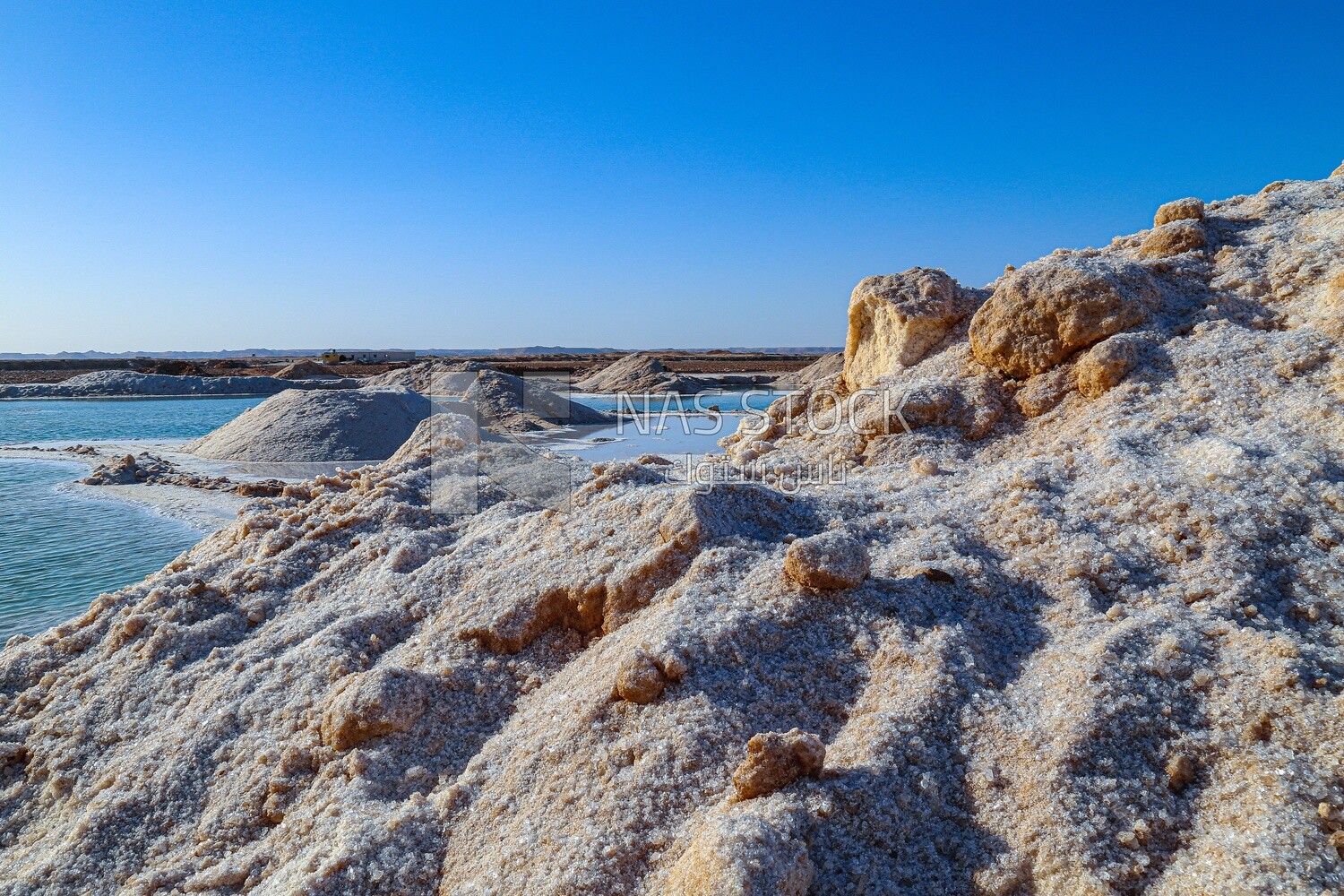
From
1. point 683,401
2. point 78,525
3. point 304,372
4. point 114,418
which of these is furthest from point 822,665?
point 304,372

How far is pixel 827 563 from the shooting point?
2.56 metres

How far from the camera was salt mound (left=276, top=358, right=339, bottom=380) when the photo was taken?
3304cm

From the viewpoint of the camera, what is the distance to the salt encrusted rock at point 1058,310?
382cm

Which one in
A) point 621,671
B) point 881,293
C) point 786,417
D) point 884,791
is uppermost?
point 881,293

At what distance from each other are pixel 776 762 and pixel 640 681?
492 mm

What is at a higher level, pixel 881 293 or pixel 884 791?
pixel 881 293

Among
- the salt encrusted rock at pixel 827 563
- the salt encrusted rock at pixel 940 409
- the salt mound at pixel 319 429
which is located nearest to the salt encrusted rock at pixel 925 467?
the salt encrusted rock at pixel 940 409

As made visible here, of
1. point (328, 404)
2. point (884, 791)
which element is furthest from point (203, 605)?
point (328, 404)

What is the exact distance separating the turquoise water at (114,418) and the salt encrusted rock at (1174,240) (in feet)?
56.2

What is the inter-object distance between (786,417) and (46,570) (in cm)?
537

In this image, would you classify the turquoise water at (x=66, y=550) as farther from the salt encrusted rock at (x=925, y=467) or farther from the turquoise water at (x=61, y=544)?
the salt encrusted rock at (x=925, y=467)

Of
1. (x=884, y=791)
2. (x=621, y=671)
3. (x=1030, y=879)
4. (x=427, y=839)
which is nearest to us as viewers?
(x=1030, y=879)

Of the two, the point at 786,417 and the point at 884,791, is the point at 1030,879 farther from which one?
the point at 786,417

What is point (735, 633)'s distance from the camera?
2422 mm
